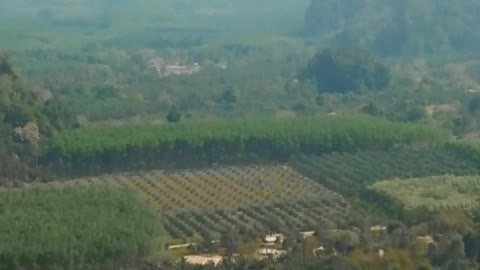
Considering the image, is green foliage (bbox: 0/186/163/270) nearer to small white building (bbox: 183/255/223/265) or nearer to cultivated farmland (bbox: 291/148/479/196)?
small white building (bbox: 183/255/223/265)

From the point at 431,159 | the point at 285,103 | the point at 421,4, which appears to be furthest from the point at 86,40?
the point at 431,159

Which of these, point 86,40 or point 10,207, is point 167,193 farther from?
point 86,40

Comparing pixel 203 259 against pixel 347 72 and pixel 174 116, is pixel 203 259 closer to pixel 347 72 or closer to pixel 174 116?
pixel 174 116

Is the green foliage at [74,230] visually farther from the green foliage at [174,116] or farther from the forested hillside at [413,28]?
the forested hillside at [413,28]

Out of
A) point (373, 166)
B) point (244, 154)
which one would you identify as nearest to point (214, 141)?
point (244, 154)

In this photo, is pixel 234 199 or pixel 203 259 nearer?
pixel 203 259
